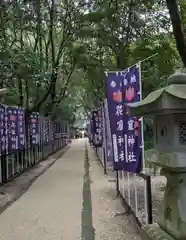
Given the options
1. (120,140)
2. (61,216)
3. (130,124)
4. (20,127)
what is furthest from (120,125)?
(20,127)

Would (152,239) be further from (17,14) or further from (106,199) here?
(17,14)

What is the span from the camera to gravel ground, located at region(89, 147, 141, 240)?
756cm

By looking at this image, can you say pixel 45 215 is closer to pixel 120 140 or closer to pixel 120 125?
pixel 120 140

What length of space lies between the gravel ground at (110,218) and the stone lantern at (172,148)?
2.95 metres

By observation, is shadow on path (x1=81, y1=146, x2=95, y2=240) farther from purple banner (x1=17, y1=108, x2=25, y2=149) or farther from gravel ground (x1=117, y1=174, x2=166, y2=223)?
purple banner (x1=17, y1=108, x2=25, y2=149)

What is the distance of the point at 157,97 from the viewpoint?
416 cm

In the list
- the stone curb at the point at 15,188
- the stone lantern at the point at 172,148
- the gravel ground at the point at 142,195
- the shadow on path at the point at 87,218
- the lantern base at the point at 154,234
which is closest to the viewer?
the stone lantern at the point at 172,148

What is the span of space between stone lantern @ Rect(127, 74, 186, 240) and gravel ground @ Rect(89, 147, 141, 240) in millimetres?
2947

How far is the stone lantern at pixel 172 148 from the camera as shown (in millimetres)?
4109

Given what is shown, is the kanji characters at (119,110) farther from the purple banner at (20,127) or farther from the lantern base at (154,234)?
the purple banner at (20,127)

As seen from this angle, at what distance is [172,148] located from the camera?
4.32 meters

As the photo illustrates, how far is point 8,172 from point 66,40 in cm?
886

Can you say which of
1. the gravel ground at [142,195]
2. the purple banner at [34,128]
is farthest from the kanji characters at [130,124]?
the purple banner at [34,128]

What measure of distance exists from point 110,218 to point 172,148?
16.0ft
